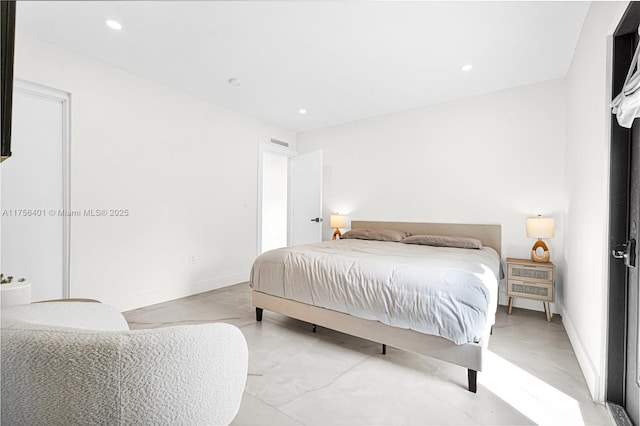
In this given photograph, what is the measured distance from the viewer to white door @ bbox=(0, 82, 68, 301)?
2.43 meters

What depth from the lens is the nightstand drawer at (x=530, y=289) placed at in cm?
281

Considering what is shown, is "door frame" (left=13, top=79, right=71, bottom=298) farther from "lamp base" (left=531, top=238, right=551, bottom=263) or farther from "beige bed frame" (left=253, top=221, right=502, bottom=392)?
"lamp base" (left=531, top=238, right=551, bottom=263)

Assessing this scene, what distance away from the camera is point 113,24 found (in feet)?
7.32

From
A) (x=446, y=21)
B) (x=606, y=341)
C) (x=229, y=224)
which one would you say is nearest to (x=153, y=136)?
(x=229, y=224)

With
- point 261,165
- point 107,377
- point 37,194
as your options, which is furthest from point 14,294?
point 261,165

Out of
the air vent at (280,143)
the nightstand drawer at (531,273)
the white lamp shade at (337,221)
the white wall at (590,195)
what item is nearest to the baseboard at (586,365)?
the white wall at (590,195)

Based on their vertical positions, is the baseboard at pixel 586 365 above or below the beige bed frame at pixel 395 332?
below

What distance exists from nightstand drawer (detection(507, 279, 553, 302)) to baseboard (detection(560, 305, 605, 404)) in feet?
0.79

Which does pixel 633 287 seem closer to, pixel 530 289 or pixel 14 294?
pixel 530 289

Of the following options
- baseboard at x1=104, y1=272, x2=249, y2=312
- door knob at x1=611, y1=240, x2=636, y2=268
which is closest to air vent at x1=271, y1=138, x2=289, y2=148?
baseboard at x1=104, y1=272, x2=249, y2=312

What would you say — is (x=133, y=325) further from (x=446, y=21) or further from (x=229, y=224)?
(x=446, y=21)

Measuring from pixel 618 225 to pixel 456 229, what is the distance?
2050 mm

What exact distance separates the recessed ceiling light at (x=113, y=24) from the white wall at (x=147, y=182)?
2.53ft

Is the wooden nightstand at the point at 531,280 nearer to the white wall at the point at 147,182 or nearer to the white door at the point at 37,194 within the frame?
the white wall at the point at 147,182
